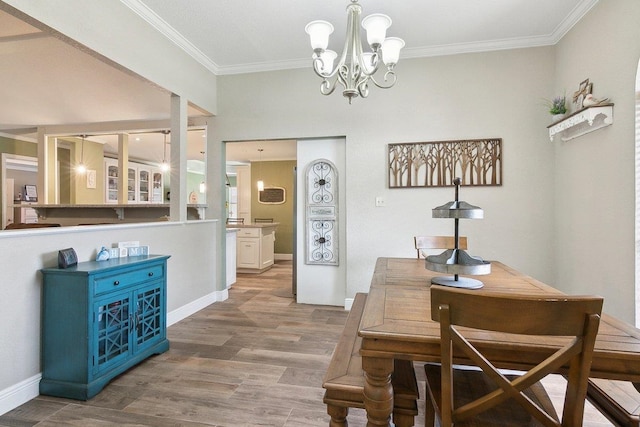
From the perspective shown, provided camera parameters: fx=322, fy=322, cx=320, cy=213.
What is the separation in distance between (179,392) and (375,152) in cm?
284

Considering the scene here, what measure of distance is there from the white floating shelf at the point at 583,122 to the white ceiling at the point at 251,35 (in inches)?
36.8

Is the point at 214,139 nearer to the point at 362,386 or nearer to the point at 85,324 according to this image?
the point at 85,324

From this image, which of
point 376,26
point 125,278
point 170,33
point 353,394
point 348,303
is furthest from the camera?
point 348,303

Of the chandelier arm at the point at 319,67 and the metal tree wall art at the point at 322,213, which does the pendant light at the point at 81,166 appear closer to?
the metal tree wall art at the point at 322,213

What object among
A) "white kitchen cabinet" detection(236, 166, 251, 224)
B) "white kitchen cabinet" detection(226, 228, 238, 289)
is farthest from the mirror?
"white kitchen cabinet" detection(226, 228, 238, 289)

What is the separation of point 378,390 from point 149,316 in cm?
202

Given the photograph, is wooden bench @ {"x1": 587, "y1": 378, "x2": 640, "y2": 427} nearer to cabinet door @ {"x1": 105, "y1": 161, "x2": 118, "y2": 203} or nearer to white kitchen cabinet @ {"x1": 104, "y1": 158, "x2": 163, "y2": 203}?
white kitchen cabinet @ {"x1": 104, "y1": 158, "x2": 163, "y2": 203}

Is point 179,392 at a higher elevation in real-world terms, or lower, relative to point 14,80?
lower

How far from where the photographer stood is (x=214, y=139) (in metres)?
4.04

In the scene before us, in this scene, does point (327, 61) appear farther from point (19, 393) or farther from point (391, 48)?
point (19, 393)

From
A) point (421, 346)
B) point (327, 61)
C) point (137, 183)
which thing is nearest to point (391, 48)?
point (327, 61)

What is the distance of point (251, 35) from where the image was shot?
3.22 meters

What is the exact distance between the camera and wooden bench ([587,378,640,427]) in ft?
3.45

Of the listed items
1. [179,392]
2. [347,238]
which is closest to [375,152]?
[347,238]
